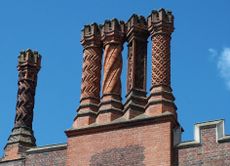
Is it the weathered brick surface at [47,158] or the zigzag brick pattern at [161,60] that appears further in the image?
the weathered brick surface at [47,158]

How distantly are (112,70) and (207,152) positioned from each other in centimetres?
365

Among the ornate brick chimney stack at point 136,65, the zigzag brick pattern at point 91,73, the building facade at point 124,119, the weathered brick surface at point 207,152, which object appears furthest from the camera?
the zigzag brick pattern at point 91,73

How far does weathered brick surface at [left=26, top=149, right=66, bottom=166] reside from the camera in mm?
19516

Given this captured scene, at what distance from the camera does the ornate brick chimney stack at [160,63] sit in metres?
18.8

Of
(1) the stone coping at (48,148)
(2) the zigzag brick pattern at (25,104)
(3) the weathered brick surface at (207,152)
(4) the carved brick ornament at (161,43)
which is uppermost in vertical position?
(4) the carved brick ornament at (161,43)

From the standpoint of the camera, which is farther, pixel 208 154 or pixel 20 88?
pixel 20 88

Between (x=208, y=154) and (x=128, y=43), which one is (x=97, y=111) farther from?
(x=208, y=154)

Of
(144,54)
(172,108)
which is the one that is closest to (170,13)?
(144,54)

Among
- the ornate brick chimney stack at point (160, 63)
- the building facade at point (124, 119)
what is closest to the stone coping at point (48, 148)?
the building facade at point (124, 119)

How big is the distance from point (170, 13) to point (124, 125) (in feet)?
10.6

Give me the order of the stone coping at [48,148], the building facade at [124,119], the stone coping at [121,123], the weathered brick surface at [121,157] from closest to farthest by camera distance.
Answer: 1. the building facade at [124,119]
2. the weathered brick surface at [121,157]
3. the stone coping at [121,123]
4. the stone coping at [48,148]

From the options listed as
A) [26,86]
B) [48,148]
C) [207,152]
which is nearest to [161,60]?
[207,152]

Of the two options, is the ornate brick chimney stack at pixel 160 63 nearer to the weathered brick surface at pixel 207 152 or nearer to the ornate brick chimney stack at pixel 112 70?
the ornate brick chimney stack at pixel 112 70

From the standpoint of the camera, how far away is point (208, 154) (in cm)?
1770
